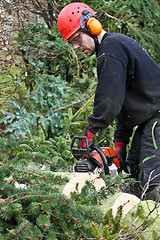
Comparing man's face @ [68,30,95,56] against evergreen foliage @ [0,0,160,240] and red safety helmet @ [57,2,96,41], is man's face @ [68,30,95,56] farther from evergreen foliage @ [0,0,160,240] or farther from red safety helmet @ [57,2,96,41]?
evergreen foliage @ [0,0,160,240]

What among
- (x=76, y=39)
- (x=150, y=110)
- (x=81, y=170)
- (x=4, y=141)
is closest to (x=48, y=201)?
(x=4, y=141)

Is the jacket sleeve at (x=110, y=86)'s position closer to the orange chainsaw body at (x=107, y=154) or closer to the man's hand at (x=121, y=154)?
the orange chainsaw body at (x=107, y=154)

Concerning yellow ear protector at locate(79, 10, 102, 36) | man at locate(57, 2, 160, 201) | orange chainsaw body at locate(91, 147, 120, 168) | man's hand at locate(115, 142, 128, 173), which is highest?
yellow ear protector at locate(79, 10, 102, 36)

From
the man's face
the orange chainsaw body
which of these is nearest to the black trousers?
the orange chainsaw body

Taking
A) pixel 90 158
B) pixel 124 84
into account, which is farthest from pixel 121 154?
pixel 124 84

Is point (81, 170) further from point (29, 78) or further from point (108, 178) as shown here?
point (29, 78)

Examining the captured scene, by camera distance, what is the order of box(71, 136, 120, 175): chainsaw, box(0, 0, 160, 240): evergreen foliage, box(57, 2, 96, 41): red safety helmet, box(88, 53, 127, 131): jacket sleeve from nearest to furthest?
box(0, 0, 160, 240): evergreen foliage
box(88, 53, 127, 131): jacket sleeve
box(71, 136, 120, 175): chainsaw
box(57, 2, 96, 41): red safety helmet

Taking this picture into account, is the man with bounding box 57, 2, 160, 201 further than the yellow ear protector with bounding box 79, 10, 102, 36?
No

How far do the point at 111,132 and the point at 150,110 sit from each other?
190 cm

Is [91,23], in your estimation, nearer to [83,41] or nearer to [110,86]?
→ [83,41]

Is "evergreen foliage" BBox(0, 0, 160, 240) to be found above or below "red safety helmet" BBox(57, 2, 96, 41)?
below

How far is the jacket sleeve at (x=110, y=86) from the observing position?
260 cm

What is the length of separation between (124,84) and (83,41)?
27.4 inches

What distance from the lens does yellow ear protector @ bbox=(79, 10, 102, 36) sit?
9.20 ft
